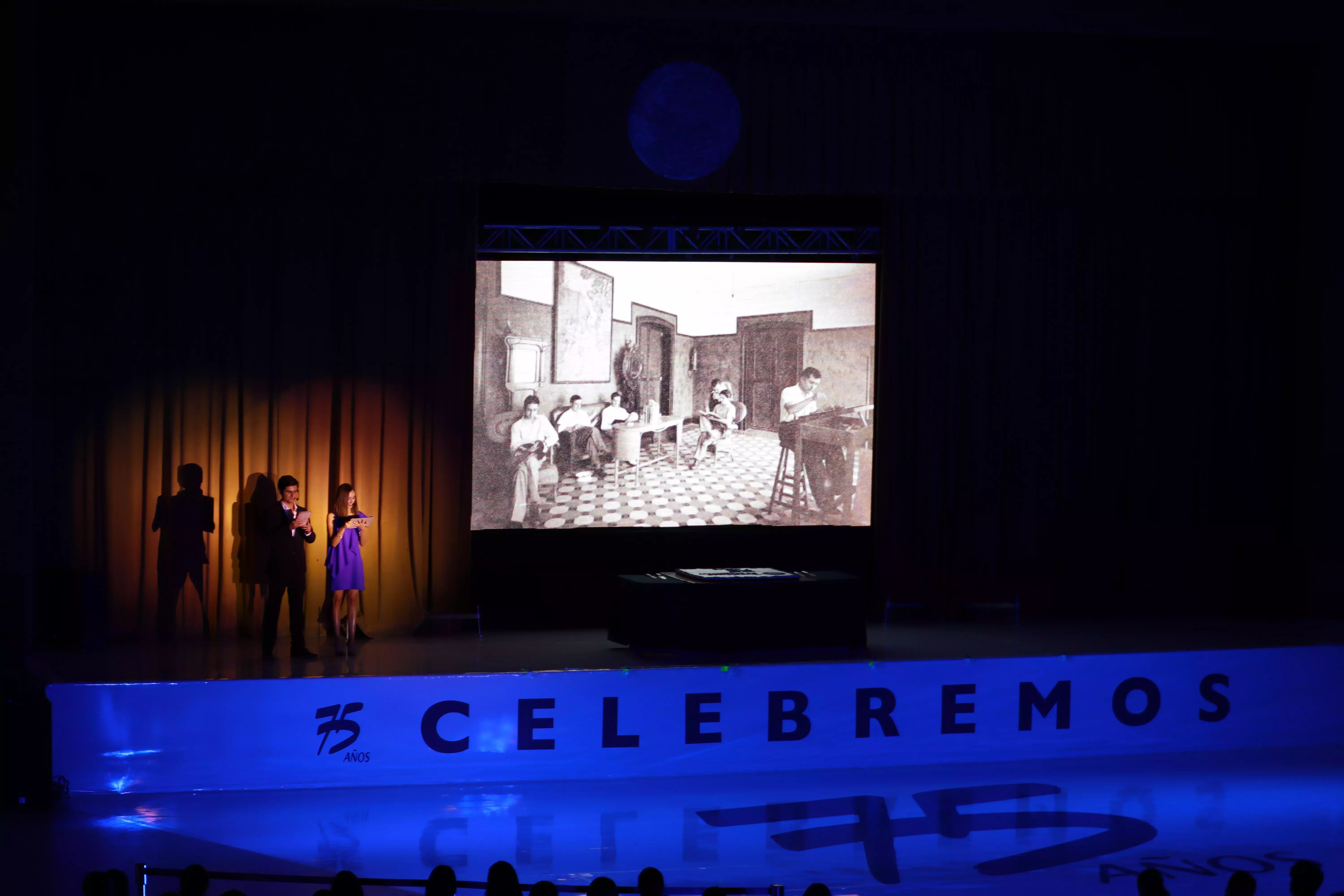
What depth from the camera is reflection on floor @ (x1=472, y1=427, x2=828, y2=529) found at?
1023 cm

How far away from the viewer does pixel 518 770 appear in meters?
8.15

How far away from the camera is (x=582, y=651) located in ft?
30.2

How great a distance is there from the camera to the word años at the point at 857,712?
8.09m
